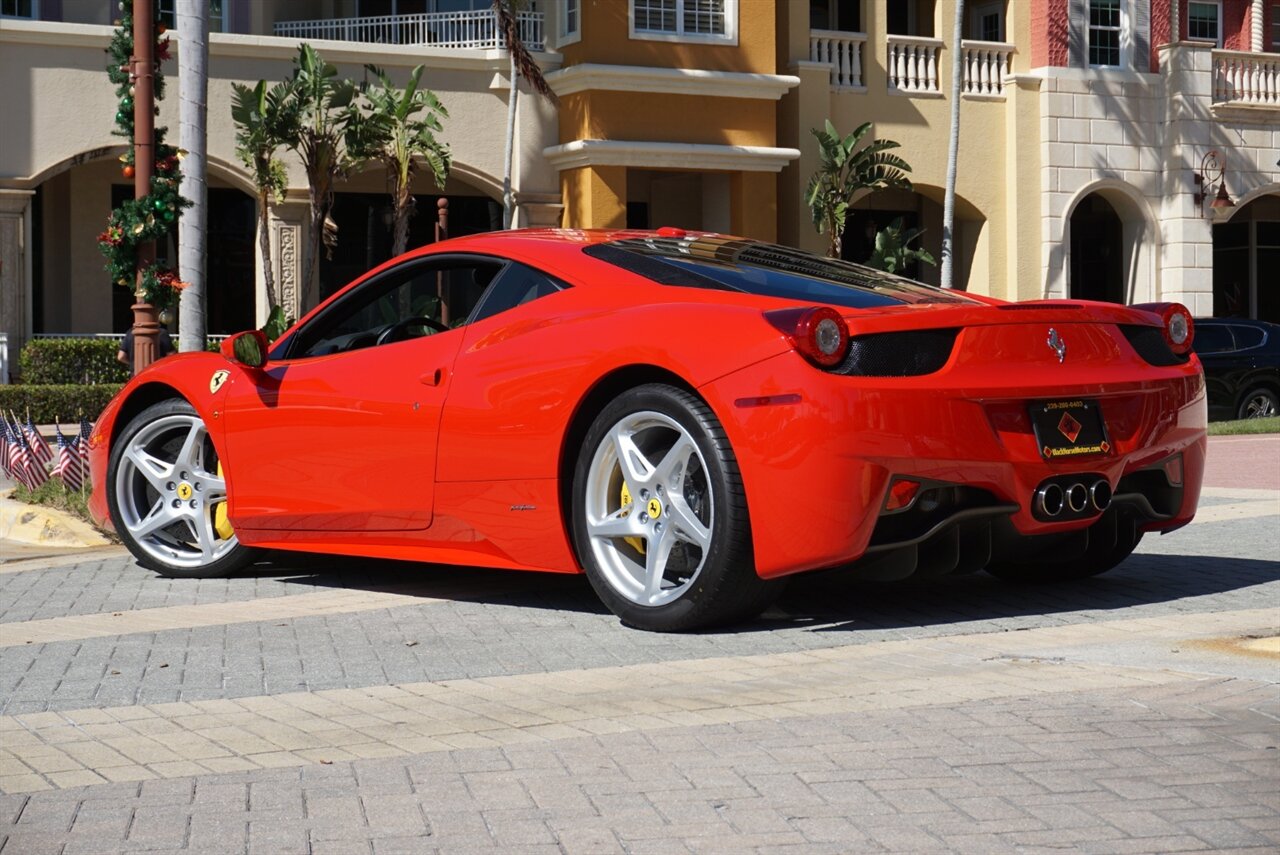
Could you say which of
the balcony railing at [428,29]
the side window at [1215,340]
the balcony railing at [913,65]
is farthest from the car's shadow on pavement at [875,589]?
the balcony railing at [913,65]

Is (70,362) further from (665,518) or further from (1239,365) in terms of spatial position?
(665,518)

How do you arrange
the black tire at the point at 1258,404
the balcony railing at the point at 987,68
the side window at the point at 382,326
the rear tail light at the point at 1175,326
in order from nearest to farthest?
1. the rear tail light at the point at 1175,326
2. the side window at the point at 382,326
3. the black tire at the point at 1258,404
4. the balcony railing at the point at 987,68

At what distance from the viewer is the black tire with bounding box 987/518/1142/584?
7410 mm

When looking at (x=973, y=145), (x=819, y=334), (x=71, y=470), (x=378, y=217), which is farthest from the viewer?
(x=973, y=145)

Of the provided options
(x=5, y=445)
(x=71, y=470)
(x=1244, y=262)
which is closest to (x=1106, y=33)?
(x=1244, y=262)

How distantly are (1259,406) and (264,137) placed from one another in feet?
45.2

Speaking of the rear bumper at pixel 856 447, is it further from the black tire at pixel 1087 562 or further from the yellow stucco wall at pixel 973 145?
the yellow stucco wall at pixel 973 145

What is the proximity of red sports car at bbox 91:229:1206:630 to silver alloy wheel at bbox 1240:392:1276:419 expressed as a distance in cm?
1632

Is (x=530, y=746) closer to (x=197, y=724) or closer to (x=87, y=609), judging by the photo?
(x=197, y=724)

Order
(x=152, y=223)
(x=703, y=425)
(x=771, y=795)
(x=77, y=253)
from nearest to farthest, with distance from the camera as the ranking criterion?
1. (x=771, y=795)
2. (x=703, y=425)
3. (x=152, y=223)
4. (x=77, y=253)

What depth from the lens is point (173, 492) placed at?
27.8 ft

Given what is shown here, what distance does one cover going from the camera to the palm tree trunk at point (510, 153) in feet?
92.1

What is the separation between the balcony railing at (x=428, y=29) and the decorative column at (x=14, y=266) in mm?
5260

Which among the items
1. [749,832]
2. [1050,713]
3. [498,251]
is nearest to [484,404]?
[498,251]
